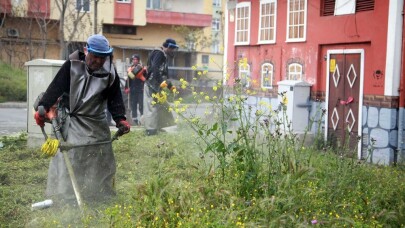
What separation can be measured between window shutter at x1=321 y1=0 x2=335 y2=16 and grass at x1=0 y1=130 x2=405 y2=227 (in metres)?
5.82

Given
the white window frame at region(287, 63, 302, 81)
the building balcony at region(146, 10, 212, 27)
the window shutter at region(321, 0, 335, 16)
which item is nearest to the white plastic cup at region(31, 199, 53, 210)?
the window shutter at region(321, 0, 335, 16)

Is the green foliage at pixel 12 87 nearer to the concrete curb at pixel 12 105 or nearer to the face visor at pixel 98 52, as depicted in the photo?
the concrete curb at pixel 12 105

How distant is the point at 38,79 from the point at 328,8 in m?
6.05

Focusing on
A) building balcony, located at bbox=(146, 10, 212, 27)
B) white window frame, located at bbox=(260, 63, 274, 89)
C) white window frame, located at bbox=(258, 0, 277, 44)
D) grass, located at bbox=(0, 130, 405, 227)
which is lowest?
grass, located at bbox=(0, 130, 405, 227)

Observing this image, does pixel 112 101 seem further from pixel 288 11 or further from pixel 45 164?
pixel 288 11

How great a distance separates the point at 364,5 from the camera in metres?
12.5

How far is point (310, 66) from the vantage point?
14.1 meters

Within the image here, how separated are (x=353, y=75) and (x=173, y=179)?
7.88 meters

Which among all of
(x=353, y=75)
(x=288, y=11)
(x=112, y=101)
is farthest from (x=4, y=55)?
(x=112, y=101)

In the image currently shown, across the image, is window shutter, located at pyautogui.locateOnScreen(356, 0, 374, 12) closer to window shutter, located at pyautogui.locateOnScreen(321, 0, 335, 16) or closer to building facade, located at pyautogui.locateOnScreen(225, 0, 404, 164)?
building facade, located at pyautogui.locateOnScreen(225, 0, 404, 164)

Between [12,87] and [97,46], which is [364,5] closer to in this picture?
[97,46]

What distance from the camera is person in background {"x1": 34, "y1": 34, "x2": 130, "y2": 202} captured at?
6.61 m

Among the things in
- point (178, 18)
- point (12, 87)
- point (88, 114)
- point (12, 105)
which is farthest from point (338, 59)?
point (178, 18)

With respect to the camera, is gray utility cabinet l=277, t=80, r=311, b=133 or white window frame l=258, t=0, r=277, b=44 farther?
white window frame l=258, t=0, r=277, b=44
